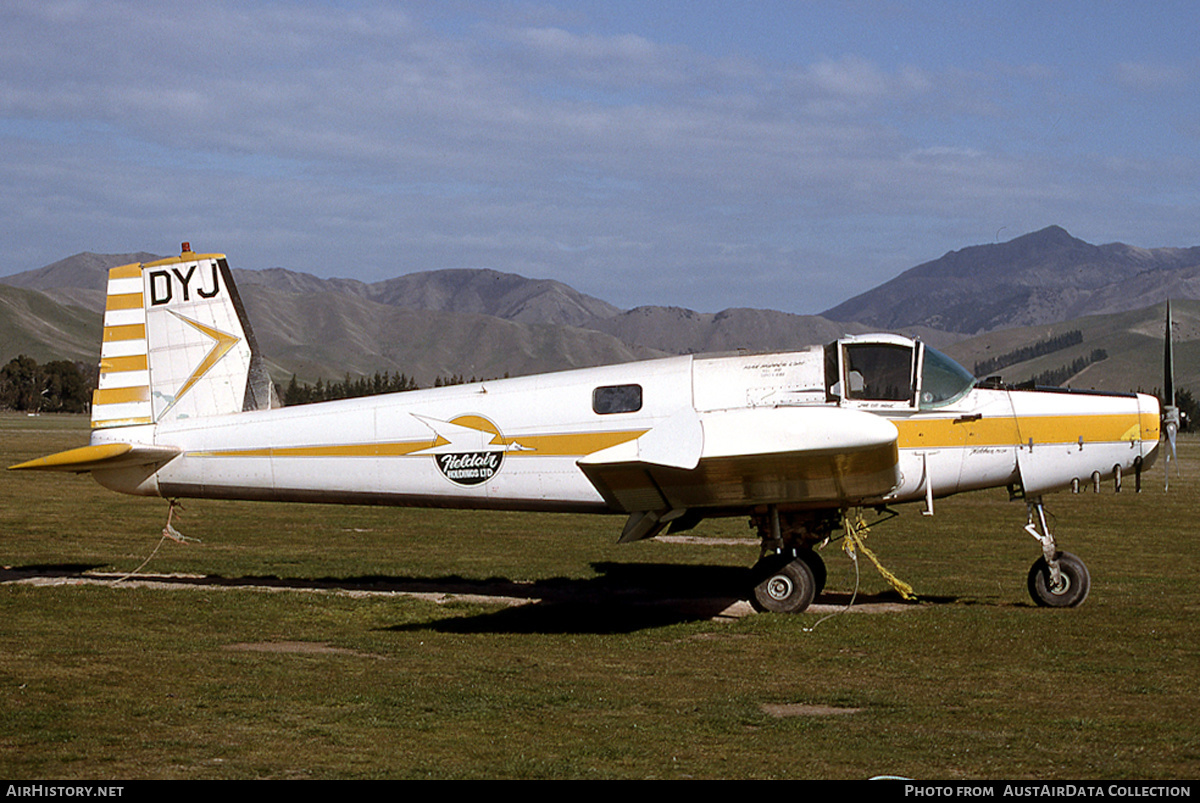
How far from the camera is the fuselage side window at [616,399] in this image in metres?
13.5

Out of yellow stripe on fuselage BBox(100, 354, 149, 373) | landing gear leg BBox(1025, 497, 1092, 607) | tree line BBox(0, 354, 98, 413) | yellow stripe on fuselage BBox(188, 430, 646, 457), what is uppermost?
tree line BBox(0, 354, 98, 413)

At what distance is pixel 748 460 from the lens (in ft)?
38.2

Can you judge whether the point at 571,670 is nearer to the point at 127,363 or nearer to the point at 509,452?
the point at 509,452

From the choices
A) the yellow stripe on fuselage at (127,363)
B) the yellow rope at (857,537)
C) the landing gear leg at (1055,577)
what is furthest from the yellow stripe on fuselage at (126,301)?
the landing gear leg at (1055,577)

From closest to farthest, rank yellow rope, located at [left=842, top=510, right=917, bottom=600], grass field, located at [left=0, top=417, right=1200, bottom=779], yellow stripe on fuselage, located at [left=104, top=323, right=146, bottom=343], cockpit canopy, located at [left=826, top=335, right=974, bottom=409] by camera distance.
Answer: grass field, located at [left=0, top=417, right=1200, bottom=779], cockpit canopy, located at [left=826, top=335, right=974, bottom=409], yellow rope, located at [left=842, top=510, right=917, bottom=600], yellow stripe on fuselage, located at [left=104, top=323, right=146, bottom=343]

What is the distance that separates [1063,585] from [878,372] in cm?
342

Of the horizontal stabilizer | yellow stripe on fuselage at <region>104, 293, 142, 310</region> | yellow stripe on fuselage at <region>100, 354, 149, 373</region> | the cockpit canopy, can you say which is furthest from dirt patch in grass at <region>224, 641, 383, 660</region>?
the cockpit canopy

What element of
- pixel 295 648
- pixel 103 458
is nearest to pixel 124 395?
pixel 103 458

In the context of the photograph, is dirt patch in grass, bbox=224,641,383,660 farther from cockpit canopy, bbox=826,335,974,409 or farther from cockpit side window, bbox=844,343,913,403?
cockpit side window, bbox=844,343,913,403

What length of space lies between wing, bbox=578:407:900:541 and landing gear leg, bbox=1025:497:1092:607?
91.5 inches

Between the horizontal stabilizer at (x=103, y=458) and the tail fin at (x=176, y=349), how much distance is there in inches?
19.4

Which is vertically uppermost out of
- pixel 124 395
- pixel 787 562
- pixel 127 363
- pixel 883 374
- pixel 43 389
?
pixel 43 389

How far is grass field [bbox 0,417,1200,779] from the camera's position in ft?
24.3
